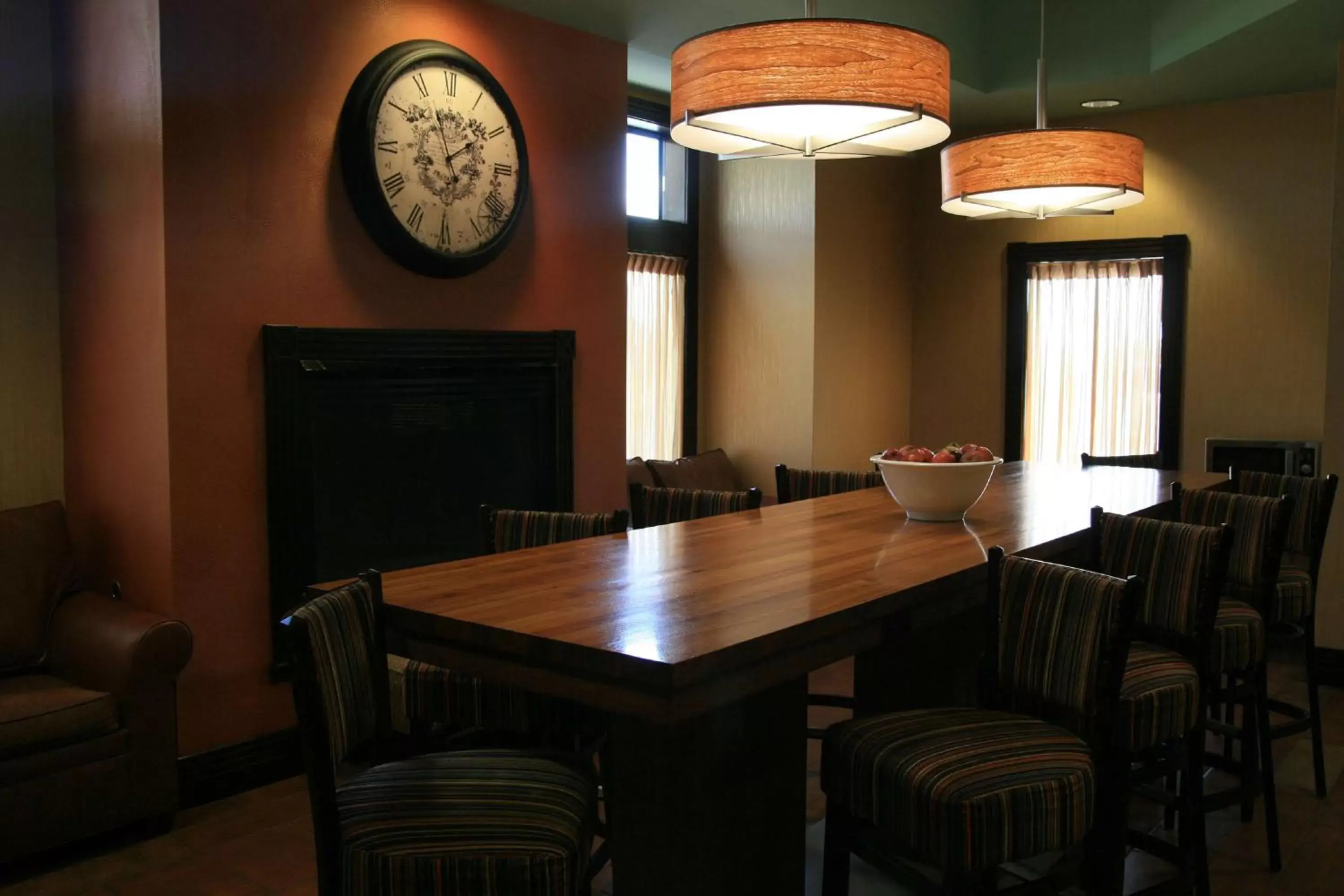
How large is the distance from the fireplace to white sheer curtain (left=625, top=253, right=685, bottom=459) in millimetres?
1104

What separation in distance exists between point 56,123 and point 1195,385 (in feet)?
17.1

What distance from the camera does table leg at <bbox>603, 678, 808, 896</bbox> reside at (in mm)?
1835

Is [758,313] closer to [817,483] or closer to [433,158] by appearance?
[817,483]

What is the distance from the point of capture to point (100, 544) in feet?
11.8

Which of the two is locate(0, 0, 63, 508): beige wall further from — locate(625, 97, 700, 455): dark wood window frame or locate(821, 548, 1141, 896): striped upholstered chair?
locate(821, 548, 1141, 896): striped upholstered chair

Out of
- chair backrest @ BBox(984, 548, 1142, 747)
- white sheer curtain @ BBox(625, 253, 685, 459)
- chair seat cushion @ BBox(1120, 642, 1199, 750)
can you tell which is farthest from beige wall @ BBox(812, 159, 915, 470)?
chair backrest @ BBox(984, 548, 1142, 747)

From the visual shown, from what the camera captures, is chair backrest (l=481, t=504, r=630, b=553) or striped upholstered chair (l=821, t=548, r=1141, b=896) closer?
striped upholstered chair (l=821, t=548, r=1141, b=896)

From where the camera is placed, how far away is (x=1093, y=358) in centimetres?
616

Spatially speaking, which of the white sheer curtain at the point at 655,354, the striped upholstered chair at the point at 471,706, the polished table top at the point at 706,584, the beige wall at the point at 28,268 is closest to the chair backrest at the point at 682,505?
the polished table top at the point at 706,584

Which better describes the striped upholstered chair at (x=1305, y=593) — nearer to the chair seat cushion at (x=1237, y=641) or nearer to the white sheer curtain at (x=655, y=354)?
the chair seat cushion at (x=1237, y=641)

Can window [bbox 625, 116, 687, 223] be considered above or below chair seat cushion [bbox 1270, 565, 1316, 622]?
above

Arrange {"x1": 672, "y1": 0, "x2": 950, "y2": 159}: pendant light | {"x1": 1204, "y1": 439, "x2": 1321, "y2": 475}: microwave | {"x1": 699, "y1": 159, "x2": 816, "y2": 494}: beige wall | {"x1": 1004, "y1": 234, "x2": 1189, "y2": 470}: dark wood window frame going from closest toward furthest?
1. {"x1": 672, "y1": 0, "x2": 950, "y2": 159}: pendant light
2. {"x1": 1204, "y1": 439, "x2": 1321, "y2": 475}: microwave
3. {"x1": 699, "y1": 159, "x2": 816, "y2": 494}: beige wall
4. {"x1": 1004, "y1": 234, "x2": 1189, "y2": 470}: dark wood window frame

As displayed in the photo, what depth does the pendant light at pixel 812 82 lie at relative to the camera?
2396 mm

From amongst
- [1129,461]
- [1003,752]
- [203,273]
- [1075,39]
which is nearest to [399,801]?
[1003,752]
